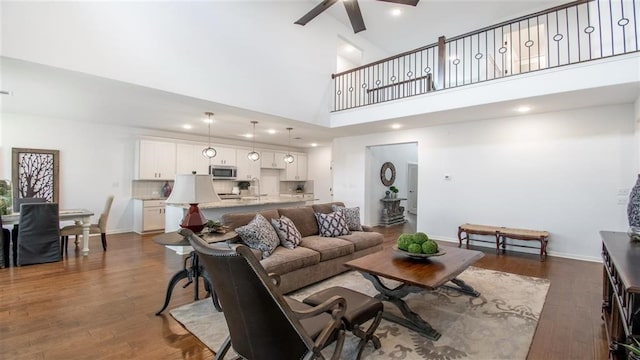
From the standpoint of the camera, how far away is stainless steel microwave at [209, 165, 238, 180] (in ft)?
26.1

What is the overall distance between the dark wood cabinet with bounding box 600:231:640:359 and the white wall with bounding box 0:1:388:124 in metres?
4.68

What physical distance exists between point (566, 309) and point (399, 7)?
6.00 meters

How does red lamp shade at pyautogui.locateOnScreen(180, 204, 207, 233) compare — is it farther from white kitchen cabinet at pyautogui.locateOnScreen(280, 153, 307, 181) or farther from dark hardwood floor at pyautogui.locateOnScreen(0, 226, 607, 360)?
white kitchen cabinet at pyautogui.locateOnScreen(280, 153, 307, 181)

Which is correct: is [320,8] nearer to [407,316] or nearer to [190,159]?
[407,316]

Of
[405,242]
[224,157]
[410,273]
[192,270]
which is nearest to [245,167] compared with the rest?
[224,157]

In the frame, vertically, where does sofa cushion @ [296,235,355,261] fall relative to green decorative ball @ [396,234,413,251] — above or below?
below

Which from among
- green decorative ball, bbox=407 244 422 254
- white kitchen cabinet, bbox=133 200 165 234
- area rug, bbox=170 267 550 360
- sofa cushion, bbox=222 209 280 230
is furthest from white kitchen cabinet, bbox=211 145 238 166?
green decorative ball, bbox=407 244 422 254

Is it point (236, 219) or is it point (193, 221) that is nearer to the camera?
point (193, 221)

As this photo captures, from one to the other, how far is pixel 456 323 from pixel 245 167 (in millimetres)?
7248

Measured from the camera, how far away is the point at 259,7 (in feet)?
16.6

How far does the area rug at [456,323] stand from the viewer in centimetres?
214

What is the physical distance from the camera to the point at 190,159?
7594mm

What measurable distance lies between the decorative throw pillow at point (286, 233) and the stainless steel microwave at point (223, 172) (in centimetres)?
498

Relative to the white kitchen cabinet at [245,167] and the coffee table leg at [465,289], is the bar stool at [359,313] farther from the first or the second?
the white kitchen cabinet at [245,167]
